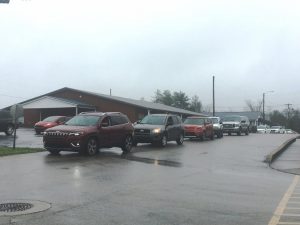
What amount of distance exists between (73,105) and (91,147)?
110 feet

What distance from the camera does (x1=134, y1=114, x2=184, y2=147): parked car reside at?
82.1ft

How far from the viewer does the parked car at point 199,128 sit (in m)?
32.5

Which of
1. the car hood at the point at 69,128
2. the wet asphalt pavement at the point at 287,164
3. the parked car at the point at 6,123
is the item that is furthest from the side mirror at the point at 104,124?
the parked car at the point at 6,123

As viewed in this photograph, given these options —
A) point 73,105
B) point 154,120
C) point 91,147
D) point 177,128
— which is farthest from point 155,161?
point 73,105

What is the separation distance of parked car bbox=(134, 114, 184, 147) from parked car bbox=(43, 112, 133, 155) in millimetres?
3258

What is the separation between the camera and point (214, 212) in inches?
342

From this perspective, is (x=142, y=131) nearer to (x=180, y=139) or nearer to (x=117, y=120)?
(x=180, y=139)

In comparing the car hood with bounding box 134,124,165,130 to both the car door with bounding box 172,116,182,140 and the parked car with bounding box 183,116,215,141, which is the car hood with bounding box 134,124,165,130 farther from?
the parked car with bounding box 183,116,215,141

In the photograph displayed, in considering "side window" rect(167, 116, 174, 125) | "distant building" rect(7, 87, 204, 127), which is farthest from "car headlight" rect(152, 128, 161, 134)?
"distant building" rect(7, 87, 204, 127)

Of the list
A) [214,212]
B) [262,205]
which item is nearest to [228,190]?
[262,205]

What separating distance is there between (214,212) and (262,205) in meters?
1.29

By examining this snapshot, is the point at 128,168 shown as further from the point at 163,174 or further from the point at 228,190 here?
the point at 228,190

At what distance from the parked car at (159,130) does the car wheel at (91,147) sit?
6.03 metres

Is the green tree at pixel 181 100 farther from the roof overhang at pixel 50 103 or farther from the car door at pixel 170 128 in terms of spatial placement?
the car door at pixel 170 128
